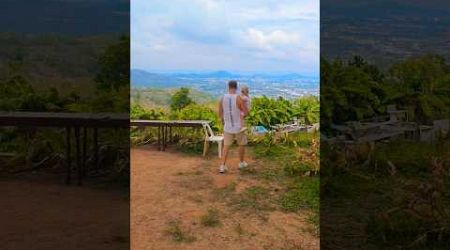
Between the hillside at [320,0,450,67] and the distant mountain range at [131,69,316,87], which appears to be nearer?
the hillside at [320,0,450,67]

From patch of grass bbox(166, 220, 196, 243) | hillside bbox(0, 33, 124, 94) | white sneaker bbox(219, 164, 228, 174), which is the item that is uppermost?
hillside bbox(0, 33, 124, 94)

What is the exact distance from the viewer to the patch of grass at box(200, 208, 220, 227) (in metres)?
4.08

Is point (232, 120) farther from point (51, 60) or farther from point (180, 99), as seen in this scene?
point (51, 60)

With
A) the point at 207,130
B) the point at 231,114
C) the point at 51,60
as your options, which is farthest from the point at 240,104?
the point at 51,60

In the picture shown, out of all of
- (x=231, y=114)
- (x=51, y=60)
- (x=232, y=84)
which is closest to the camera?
(x=51, y=60)

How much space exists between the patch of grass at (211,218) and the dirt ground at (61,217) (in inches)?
29.3

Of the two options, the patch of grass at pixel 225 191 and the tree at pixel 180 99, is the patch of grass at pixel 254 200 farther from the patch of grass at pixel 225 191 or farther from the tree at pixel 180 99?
the tree at pixel 180 99

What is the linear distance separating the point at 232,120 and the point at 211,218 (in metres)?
0.69

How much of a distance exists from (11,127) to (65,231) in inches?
26.7

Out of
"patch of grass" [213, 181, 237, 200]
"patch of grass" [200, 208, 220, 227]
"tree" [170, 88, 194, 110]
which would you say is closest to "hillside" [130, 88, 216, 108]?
"tree" [170, 88, 194, 110]

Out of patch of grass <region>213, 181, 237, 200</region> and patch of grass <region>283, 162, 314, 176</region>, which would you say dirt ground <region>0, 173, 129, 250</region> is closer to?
patch of grass <region>213, 181, 237, 200</region>

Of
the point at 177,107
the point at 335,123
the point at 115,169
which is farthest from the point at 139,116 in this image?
the point at 335,123

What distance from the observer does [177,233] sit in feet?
13.4

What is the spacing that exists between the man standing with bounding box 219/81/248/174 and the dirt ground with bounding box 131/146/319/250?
0.21 feet
